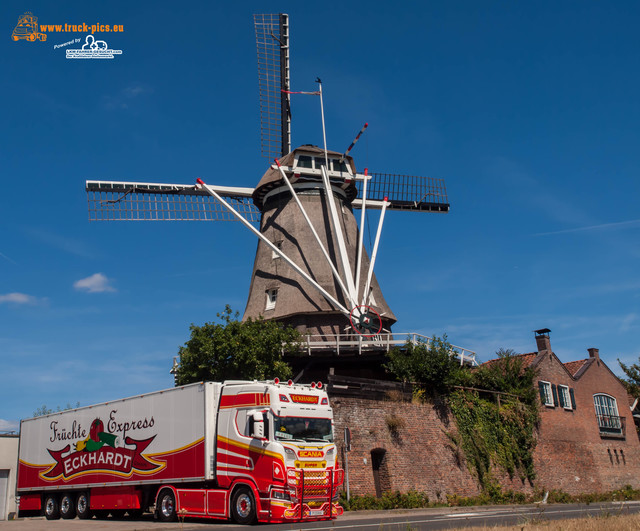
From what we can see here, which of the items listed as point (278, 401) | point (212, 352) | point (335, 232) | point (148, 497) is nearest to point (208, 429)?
point (278, 401)

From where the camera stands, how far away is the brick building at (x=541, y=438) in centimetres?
2358

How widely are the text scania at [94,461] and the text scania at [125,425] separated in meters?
0.62

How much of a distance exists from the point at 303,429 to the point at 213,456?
246 centimetres

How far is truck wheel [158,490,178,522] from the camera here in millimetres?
16925

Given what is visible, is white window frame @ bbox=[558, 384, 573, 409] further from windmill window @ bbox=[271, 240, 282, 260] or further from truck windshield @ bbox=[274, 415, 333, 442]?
truck windshield @ bbox=[274, 415, 333, 442]

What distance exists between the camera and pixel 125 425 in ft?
63.2

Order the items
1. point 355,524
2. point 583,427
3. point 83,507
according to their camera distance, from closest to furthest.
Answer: point 355,524 < point 83,507 < point 583,427

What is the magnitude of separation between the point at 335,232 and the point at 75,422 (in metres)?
16.7

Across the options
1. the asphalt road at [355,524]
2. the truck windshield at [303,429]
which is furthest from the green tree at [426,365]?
the truck windshield at [303,429]

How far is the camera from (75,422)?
21.4 metres

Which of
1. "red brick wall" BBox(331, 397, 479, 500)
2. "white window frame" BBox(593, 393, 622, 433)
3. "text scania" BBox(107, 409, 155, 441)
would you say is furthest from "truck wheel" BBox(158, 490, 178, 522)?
"white window frame" BBox(593, 393, 622, 433)

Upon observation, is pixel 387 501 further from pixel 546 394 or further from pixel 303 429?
pixel 546 394

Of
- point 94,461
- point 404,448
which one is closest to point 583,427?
point 404,448

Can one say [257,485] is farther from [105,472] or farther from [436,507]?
[436,507]
